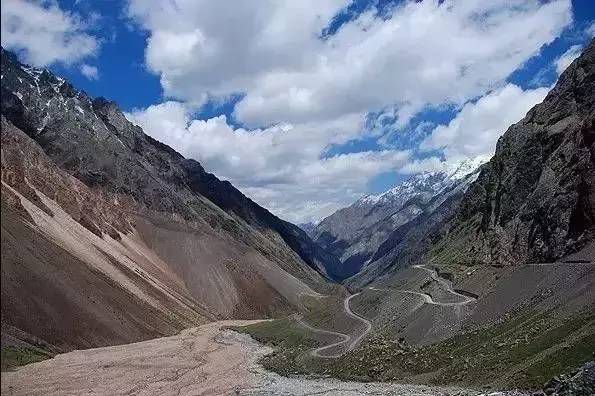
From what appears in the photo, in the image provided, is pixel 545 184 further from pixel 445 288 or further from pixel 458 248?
pixel 458 248

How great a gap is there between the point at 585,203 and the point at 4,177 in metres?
122

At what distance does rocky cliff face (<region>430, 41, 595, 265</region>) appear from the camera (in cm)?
9031

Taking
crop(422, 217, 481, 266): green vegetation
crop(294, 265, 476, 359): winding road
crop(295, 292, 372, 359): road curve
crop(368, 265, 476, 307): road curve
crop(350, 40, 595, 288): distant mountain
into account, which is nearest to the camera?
crop(295, 292, 372, 359): road curve

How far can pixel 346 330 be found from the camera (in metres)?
102

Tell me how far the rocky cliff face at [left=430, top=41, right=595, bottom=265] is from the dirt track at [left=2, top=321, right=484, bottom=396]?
4209 centimetres

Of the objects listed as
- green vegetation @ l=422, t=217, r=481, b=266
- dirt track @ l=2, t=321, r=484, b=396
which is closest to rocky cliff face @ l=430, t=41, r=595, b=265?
green vegetation @ l=422, t=217, r=481, b=266

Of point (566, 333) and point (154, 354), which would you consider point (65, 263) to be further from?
point (566, 333)

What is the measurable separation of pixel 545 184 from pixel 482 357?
49.7 meters

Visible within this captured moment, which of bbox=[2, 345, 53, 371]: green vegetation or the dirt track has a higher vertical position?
bbox=[2, 345, 53, 371]: green vegetation

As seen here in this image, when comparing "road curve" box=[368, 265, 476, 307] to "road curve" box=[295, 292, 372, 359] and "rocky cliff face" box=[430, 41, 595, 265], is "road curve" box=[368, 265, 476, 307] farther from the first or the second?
"road curve" box=[295, 292, 372, 359]

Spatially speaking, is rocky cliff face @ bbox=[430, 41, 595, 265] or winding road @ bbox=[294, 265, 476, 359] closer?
winding road @ bbox=[294, 265, 476, 359]

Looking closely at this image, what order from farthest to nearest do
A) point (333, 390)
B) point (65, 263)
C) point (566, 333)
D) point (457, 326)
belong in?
1. point (65, 263)
2. point (457, 326)
3. point (333, 390)
4. point (566, 333)

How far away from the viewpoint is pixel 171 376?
276ft

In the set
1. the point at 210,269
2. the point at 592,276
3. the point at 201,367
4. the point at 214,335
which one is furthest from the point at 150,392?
the point at 210,269
